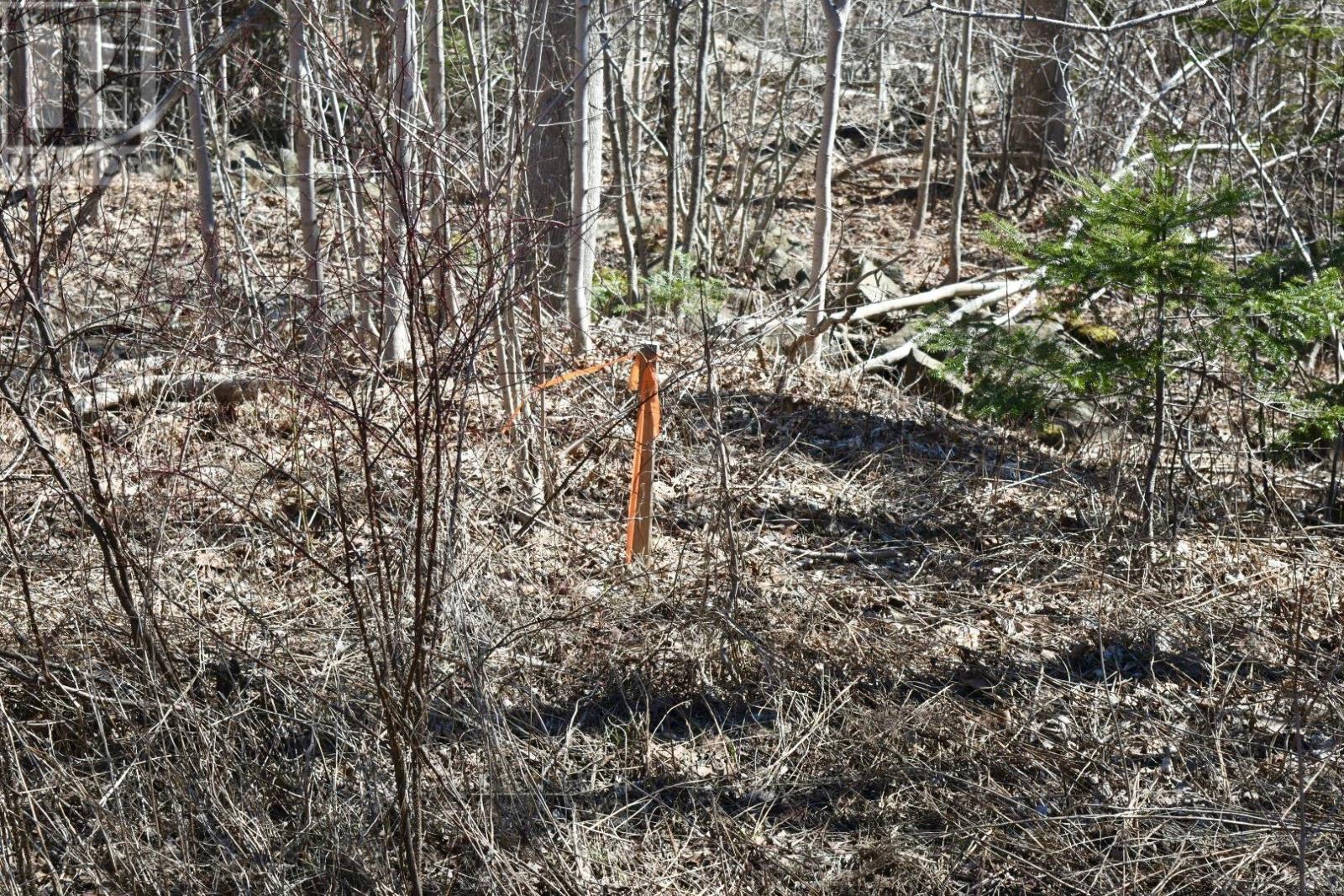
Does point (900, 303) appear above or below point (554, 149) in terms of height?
below

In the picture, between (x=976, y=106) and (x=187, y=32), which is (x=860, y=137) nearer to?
(x=976, y=106)

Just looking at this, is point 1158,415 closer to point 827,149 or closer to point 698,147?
point 827,149

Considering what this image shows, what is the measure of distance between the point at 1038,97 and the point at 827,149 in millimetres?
6907

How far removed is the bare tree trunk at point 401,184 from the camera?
3.16 metres

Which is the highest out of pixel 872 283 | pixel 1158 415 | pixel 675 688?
pixel 872 283

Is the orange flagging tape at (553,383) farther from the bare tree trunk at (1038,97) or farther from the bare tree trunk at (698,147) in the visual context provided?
the bare tree trunk at (1038,97)

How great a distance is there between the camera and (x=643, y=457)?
5527 mm

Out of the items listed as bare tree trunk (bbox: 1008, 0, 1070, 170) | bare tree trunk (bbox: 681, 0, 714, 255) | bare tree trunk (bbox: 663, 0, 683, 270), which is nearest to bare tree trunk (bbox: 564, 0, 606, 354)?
bare tree trunk (bbox: 663, 0, 683, 270)

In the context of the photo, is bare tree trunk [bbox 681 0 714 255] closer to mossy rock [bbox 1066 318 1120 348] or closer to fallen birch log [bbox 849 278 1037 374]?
fallen birch log [bbox 849 278 1037 374]

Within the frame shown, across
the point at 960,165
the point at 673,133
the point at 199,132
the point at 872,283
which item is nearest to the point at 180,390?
the point at 199,132

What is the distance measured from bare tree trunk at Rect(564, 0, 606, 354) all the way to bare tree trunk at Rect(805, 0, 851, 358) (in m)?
1.46

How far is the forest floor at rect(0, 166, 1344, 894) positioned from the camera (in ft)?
13.4

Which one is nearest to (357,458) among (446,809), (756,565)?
(756,565)

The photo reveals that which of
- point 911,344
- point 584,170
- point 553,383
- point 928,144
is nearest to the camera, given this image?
point 553,383
